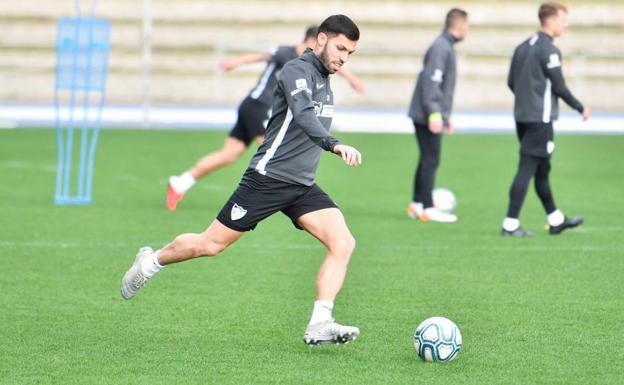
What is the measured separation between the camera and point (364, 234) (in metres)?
12.6

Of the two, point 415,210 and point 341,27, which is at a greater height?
point 341,27

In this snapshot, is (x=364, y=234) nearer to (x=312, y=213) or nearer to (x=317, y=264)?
(x=317, y=264)

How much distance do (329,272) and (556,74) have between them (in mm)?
5496

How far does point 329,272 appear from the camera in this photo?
7.40 meters

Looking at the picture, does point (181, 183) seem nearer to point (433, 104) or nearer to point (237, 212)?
point (433, 104)

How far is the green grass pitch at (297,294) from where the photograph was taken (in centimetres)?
693

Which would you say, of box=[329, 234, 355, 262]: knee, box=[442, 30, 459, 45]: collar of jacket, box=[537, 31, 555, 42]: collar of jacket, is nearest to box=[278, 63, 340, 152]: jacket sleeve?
box=[329, 234, 355, 262]: knee

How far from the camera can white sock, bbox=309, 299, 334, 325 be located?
7230 millimetres

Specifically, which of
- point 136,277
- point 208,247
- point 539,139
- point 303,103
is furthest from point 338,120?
point 303,103

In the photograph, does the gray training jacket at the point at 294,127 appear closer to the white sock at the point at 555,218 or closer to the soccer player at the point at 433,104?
the white sock at the point at 555,218

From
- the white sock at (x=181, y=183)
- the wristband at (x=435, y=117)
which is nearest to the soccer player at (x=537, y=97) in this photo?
the wristband at (x=435, y=117)

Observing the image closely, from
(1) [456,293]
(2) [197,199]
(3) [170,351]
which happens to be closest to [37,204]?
(2) [197,199]

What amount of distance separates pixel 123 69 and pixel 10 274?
2638cm

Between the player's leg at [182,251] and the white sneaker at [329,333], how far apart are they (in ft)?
2.52
